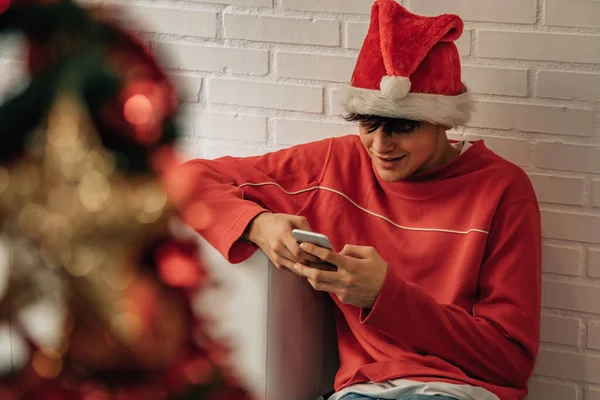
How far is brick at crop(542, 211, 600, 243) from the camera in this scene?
66.4 inches

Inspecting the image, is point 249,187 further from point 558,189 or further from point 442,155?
point 558,189

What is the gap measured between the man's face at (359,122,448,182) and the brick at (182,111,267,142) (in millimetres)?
450

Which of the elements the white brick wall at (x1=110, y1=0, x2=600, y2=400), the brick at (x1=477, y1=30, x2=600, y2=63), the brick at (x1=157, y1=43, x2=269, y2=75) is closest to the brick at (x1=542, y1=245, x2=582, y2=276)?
the white brick wall at (x1=110, y1=0, x2=600, y2=400)

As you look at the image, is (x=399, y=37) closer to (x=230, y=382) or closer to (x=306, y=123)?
(x=306, y=123)

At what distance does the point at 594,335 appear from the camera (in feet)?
5.66

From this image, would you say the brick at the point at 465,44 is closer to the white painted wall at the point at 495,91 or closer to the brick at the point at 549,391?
the white painted wall at the point at 495,91

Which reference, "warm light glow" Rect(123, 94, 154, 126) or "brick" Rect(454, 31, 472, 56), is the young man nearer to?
"brick" Rect(454, 31, 472, 56)

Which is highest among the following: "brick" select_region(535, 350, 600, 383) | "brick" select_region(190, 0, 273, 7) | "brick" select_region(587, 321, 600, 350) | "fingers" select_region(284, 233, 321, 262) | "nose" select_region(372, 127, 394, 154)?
"brick" select_region(190, 0, 273, 7)

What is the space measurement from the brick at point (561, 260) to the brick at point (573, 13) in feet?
1.49

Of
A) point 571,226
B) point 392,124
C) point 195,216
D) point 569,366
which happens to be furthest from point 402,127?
point 195,216

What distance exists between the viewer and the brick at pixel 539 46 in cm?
163

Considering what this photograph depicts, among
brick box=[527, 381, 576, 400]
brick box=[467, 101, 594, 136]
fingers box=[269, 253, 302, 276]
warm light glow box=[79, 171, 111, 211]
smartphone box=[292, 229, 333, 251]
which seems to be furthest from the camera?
brick box=[527, 381, 576, 400]

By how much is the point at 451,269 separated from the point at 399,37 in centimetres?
43

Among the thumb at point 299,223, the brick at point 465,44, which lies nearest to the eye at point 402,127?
the thumb at point 299,223
